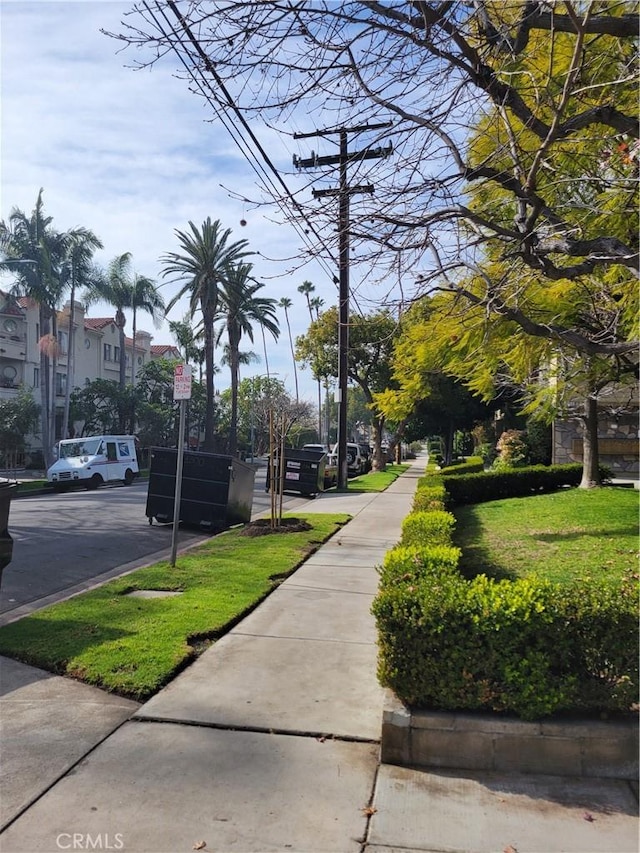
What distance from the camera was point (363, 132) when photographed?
670cm

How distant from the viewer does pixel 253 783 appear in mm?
3566

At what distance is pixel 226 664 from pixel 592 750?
8.94 ft

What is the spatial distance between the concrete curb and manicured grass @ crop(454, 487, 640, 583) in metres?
3.95

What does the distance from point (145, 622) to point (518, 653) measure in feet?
12.1

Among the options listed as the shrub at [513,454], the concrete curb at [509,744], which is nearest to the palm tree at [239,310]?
the shrub at [513,454]

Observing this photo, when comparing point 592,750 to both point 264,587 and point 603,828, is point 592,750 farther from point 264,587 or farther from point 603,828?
point 264,587

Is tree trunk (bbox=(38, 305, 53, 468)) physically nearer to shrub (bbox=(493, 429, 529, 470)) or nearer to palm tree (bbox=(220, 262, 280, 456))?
palm tree (bbox=(220, 262, 280, 456))

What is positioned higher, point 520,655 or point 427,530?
point 427,530

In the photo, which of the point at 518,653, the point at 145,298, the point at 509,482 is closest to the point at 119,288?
the point at 145,298

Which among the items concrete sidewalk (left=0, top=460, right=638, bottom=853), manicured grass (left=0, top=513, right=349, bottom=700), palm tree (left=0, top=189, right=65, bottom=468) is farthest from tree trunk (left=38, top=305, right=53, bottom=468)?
concrete sidewalk (left=0, top=460, right=638, bottom=853)
